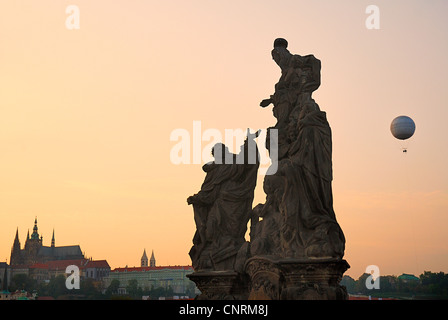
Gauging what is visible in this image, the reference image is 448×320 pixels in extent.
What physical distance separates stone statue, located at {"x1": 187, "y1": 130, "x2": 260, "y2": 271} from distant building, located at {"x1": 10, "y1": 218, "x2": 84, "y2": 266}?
164 meters

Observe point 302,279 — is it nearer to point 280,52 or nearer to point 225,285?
point 225,285

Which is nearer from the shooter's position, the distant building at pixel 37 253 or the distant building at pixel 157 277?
the distant building at pixel 157 277

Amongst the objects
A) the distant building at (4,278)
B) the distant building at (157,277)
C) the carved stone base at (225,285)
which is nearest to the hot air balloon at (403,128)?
the carved stone base at (225,285)

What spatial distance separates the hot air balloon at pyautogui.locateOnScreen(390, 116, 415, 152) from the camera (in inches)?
1081

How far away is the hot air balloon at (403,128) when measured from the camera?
27453 millimetres

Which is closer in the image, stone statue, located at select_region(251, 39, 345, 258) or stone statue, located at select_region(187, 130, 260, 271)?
stone statue, located at select_region(251, 39, 345, 258)

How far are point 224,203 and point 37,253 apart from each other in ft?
561

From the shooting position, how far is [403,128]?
90.6 ft

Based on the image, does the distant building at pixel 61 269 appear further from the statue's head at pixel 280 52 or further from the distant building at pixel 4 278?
the statue's head at pixel 280 52

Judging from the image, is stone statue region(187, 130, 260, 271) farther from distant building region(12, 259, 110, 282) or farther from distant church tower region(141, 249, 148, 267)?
distant church tower region(141, 249, 148, 267)

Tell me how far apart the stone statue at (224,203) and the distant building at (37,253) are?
538 feet

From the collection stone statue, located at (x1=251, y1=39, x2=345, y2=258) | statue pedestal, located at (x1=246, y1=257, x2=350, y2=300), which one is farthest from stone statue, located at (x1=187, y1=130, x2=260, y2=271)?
statue pedestal, located at (x1=246, y1=257, x2=350, y2=300)
